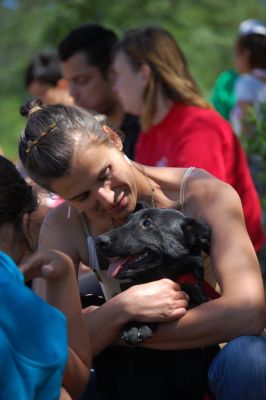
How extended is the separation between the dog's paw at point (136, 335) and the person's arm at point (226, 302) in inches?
1.7

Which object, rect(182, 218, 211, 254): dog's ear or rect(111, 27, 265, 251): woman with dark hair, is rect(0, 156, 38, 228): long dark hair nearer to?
rect(182, 218, 211, 254): dog's ear

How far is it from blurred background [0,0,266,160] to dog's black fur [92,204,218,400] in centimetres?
858

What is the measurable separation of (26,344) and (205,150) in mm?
→ 2700

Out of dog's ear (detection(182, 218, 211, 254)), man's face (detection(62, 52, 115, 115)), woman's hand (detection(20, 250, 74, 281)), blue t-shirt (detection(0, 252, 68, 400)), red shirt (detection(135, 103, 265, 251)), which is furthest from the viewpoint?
man's face (detection(62, 52, 115, 115))

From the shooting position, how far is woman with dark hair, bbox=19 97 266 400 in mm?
3049

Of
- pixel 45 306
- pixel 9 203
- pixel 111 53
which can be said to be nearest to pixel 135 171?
pixel 9 203

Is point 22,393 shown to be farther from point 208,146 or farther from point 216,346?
point 208,146

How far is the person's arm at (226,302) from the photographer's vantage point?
3055 millimetres

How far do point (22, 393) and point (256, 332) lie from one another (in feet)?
3.61

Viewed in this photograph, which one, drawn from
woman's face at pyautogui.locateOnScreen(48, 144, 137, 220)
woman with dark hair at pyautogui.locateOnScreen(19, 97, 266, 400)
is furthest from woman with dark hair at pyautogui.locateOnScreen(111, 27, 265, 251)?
woman's face at pyautogui.locateOnScreen(48, 144, 137, 220)

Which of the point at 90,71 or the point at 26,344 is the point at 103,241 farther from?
the point at 90,71

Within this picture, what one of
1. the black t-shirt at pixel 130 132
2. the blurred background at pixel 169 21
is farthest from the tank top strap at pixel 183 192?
the blurred background at pixel 169 21

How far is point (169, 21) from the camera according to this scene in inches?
512

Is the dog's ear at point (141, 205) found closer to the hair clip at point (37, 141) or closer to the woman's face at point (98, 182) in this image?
the woman's face at point (98, 182)
